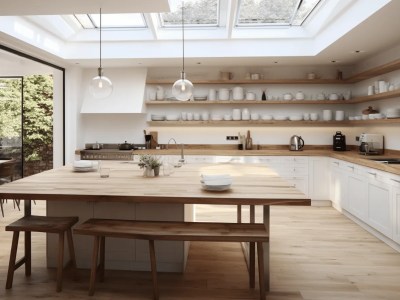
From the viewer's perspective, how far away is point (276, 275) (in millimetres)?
3193

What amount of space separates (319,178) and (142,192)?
408cm

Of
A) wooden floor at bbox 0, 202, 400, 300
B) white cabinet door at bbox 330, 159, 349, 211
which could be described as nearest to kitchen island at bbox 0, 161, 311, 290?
wooden floor at bbox 0, 202, 400, 300

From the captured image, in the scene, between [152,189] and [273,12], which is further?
[273,12]

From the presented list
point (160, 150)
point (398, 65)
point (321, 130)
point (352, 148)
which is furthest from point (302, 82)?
point (160, 150)

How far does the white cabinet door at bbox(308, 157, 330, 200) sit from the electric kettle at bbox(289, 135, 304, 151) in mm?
461

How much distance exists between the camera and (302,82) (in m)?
6.48

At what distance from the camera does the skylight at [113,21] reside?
5.33 metres

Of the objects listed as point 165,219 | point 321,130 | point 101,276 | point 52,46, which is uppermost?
point 52,46

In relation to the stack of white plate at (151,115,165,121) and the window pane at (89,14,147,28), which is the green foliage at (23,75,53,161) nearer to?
the stack of white plate at (151,115,165,121)

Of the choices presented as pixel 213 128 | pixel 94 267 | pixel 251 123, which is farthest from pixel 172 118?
pixel 94 267

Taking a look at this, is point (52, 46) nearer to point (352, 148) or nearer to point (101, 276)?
point (101, 276)

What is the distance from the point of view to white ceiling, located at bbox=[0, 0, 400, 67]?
464 centimetres

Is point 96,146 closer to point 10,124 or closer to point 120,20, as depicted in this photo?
point 10,124

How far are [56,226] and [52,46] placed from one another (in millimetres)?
3504
